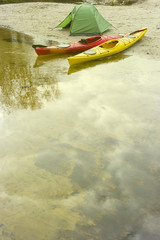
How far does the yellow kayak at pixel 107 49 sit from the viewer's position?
20.8ft

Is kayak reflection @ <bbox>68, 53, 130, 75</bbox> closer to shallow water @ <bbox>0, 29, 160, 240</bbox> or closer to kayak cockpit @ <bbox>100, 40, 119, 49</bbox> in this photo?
kayak cockpit @ <bbox>100, 40, 119, 49</bbox>

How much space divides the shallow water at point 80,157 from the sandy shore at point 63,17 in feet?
12.4

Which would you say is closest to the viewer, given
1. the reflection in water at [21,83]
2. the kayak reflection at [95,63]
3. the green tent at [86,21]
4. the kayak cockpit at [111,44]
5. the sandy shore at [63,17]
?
the reflection in water at [21,83]

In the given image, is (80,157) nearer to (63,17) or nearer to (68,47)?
(68,47)

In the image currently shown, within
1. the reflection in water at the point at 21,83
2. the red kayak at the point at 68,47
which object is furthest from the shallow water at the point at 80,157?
the red kayak at the point at 68,47

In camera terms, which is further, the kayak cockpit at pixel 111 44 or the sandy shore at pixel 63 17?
the sandy shore at pixel 63 17

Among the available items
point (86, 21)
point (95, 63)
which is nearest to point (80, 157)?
point (95, 63)

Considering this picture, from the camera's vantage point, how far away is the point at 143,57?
682 cm

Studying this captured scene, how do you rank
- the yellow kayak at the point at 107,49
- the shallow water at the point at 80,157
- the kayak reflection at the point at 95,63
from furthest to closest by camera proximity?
1. the yellow kayak at the point at 107,49
2. the kayak reflection at the point at 95,63
3. the shallow water at the point at 80,157

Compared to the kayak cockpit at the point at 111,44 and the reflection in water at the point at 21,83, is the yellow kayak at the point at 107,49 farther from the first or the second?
the reflection in water at the point at 21,83

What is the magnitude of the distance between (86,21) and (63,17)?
5.42 meters

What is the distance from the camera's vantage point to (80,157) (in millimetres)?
2887

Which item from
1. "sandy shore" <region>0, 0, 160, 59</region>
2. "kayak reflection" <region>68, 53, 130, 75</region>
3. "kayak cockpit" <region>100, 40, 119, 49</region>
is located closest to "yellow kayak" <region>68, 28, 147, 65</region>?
"kayak cockpit" <region>100, 40, 119, 49</region>

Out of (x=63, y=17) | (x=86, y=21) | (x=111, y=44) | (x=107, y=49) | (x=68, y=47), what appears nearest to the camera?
(x=107, y=49)
